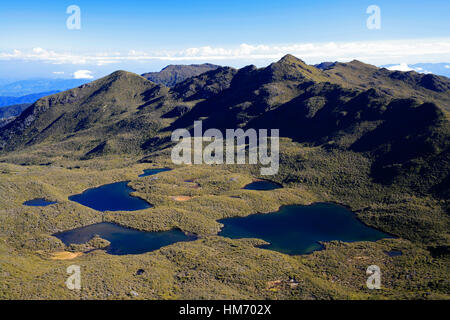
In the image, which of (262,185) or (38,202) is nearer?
(38,202)

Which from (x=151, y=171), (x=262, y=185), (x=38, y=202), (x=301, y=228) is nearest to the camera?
(x=301, y=228)

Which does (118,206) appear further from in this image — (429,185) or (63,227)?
(429,185)

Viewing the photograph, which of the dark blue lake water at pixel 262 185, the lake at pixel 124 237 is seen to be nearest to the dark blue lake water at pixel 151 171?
the dark blue lake water at pixel 262 185

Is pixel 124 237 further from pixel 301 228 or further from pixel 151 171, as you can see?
pixel 151 171

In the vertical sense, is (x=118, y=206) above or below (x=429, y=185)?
below

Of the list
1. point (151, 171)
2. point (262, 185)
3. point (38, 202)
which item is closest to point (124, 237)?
point (38, 202)

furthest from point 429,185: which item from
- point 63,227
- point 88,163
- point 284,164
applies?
point 88,163

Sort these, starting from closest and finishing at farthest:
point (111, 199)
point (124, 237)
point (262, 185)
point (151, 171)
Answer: point (124, 237) → point (111, 199) → point (262, 185) → point (151, 171)
